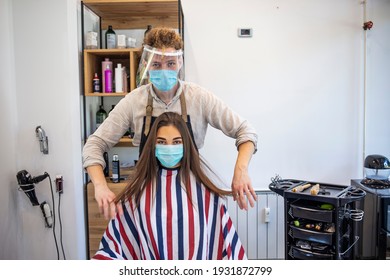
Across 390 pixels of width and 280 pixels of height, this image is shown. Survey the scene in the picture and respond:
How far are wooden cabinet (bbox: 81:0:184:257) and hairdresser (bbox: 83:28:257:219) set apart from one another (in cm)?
69

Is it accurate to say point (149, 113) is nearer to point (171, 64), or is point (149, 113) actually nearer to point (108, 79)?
point (171, 64)

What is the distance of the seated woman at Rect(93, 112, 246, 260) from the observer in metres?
0.89

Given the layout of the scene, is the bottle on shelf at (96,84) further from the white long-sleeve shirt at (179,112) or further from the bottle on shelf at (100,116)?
the white long-sleeve shirt at (179,112)

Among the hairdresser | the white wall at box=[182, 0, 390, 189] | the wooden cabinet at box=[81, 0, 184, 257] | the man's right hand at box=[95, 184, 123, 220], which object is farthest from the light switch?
the man's right hand at box=[95, 184, 123, 220]

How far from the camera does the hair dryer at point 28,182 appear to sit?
143cm

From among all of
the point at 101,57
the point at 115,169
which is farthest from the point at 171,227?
the point at 101,57

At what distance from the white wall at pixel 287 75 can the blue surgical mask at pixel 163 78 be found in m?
0.96

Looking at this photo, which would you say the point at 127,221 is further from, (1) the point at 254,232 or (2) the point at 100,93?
(1) the point at 254,232

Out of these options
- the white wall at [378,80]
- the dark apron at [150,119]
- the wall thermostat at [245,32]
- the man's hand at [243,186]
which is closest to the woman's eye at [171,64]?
the dark apron at [150,119]

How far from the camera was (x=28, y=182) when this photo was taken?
1.44 meters

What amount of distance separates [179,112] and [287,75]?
1196mm

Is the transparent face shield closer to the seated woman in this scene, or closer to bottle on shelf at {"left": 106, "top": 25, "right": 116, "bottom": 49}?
the seated woman

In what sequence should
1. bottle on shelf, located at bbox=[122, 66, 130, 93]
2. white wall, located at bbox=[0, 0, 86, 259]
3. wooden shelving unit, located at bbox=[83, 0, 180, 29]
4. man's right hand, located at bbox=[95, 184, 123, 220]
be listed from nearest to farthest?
man's right hand, located at bbox=[95, 184, 123, 220], white wall, located at bbox=[0, 0, 86, 259], wooden shelving unit, located at bbox=[83, 0, 180, 29], bottle on shelf, located at bbox=[122, 66, 130, 93]
